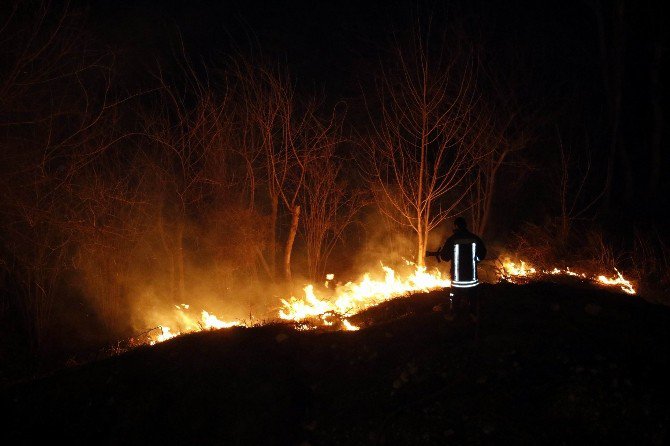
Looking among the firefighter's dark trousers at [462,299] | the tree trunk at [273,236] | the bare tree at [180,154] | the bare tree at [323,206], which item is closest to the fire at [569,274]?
the firefighter's dark trousers at [462,299]

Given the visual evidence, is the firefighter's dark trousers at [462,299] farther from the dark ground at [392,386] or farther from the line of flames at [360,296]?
the line of flames at [360,296]

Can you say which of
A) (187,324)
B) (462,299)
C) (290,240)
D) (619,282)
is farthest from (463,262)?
(187,324)

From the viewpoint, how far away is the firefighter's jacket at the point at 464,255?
7273 mm

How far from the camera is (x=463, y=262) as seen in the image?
24.0ft

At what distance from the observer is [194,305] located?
12844 millimetres

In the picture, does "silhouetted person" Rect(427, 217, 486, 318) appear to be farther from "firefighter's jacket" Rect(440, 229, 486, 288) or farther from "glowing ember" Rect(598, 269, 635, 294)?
"glowing ember" Rect(598, 269, 635, 294)

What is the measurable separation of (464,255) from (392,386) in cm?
241

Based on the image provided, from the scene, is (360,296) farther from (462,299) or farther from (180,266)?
(180,266)

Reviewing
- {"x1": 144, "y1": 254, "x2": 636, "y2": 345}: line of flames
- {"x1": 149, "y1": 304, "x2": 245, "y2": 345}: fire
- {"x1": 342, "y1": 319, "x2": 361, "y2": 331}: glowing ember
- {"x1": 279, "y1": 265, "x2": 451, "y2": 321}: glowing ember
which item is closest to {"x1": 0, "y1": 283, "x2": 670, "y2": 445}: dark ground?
{"x1": 342, "y1": 319, "x2": 361, "y2": 331}: glowing ember

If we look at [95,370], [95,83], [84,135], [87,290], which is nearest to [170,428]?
[95,370]

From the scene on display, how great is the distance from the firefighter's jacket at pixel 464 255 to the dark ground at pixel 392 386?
2.07 ft

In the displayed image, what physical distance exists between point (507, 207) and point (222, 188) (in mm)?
9488

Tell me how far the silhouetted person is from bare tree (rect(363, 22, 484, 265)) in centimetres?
349

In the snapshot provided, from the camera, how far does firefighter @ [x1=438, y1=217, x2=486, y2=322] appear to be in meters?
7.28
